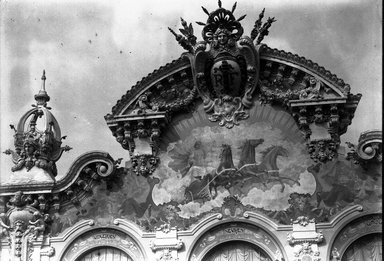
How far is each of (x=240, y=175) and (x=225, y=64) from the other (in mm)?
2910

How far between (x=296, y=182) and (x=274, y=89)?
263cm

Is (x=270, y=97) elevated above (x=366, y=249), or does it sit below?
above

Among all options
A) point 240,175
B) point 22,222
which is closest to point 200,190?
point 240,175

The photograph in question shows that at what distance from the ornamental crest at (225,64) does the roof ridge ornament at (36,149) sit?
12.9 ft

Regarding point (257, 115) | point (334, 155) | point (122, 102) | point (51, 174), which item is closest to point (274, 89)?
point (257, 115)

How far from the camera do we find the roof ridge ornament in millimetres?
23109

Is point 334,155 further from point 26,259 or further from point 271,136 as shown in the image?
point 26,259

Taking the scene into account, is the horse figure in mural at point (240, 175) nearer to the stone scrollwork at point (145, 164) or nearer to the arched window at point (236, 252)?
the stone scrollwork at point (145, 164)

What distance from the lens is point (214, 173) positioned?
22.8 m

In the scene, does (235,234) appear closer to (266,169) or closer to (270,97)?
(266,169)

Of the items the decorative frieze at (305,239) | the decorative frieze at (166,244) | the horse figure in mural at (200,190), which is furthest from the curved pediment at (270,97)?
the decorative frieze at (166,244)

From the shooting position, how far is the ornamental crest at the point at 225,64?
23.4 metres

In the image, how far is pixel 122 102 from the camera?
2350 centimetres

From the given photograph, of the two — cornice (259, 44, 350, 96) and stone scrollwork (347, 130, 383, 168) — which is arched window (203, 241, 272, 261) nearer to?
stone scrollwork (347, 130, 383, 168)
